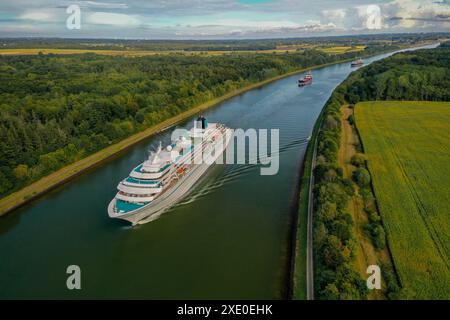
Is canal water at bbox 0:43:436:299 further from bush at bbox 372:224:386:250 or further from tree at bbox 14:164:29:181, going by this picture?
bush at bbox 372:224:386:250

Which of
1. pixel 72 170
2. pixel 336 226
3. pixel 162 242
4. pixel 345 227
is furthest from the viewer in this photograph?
pixel 72 170

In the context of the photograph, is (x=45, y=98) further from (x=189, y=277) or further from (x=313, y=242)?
(x=313, y=242)

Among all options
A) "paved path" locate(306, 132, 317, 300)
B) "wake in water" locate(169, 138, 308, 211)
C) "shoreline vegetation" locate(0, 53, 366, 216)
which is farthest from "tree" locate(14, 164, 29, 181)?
"paved path" locate(306, 132, 317, 300)

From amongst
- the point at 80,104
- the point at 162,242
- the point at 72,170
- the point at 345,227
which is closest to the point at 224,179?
the point at 162,242

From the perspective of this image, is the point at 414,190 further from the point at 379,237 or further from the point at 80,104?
the point at 80,104

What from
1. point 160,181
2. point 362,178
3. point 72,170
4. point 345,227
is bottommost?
point 345,227

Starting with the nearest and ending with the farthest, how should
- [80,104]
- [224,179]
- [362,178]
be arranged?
1. [362,178]
2. [224,179]
3. [80,104]

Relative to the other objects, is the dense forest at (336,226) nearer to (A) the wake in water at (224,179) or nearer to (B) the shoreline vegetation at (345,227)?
(B) the shoreline vegetation at (345,227)
